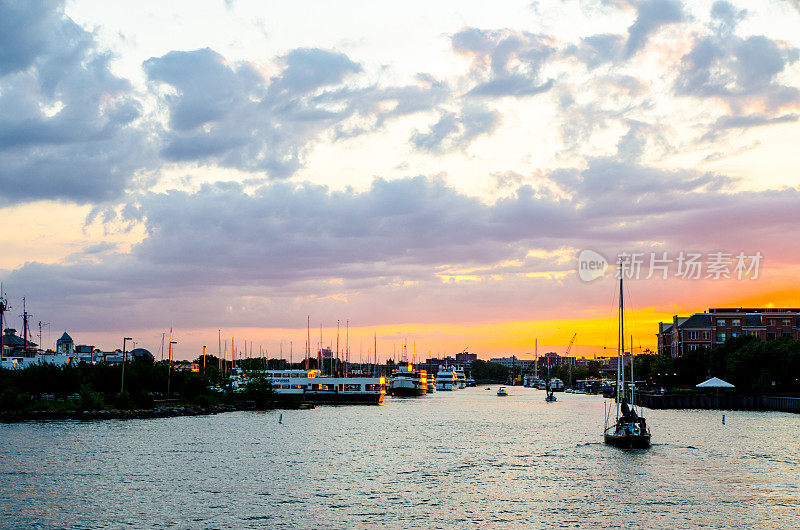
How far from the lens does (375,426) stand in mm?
139250

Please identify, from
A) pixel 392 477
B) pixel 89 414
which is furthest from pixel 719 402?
pixel 89 414

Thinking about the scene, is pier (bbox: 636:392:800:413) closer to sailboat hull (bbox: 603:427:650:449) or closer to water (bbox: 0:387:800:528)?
water (bbox: 0:387:800:528)

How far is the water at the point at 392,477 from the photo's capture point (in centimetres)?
5734

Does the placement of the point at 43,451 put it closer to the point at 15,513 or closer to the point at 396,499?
the point at 15,513

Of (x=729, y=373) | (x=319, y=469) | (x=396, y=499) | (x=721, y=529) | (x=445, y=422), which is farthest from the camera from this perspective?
(x=729, y=373)

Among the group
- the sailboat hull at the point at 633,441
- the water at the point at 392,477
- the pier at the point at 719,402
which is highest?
the sailboat hull at the point at 633,441

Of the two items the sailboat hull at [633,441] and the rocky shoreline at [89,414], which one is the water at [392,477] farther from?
the rocky shoreline at [89,414]

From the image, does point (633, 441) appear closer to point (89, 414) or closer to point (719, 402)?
point (89, 414)

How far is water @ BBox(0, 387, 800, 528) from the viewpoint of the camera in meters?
57.3

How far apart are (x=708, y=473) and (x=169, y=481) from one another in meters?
51.2

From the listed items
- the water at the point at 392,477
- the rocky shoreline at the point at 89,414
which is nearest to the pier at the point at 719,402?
the water at the point at 392,477

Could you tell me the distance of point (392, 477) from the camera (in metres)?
75.9

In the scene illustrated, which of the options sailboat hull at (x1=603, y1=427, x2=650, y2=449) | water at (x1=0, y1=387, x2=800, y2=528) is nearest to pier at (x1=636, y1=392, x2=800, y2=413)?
water at (x1=0, y1=387, x2=800, y2=528)

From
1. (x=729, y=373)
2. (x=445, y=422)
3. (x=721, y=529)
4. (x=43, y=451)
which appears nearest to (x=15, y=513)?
(x=43, y=451)
